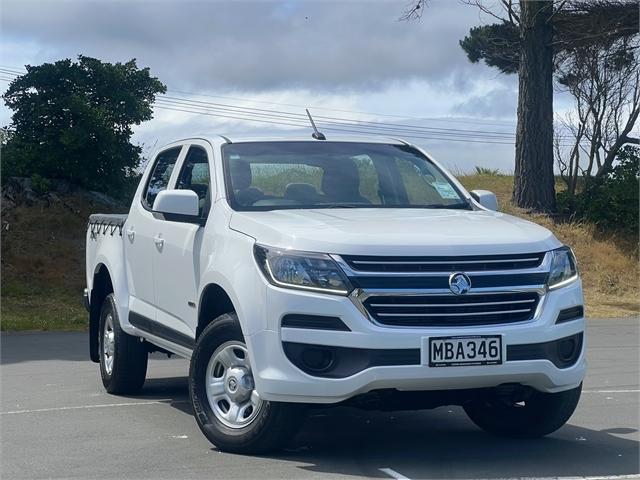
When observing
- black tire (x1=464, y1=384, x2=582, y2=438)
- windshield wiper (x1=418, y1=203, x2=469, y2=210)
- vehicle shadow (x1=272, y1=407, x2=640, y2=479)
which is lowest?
vehicle shadow (x1=272, y1=407, x2=640, y2=479)

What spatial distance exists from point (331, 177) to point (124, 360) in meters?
2.44

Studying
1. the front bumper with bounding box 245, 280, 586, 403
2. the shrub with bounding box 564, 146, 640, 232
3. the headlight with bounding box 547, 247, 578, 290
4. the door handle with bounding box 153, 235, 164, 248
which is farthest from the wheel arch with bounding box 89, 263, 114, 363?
the shrub with bounding box 564, 146, 640, 232

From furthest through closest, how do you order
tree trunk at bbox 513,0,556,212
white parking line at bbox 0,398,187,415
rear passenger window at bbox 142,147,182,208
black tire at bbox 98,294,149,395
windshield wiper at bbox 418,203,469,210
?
tree trunk at bbox 513,0,556,212 < black tire at bbox 98,294,149,395 < rear passenger window at bbox 142,147,182,208 < white parking line at bbox 0,398,187,415 < windshield wiper at bbox 418,203,469,210

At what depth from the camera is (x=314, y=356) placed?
631cm

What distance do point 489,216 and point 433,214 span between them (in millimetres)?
370

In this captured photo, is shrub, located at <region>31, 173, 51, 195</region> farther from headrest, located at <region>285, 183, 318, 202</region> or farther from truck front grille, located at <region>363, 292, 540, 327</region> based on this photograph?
truck front grille, located at <region>363, 292, 540, 327</region>

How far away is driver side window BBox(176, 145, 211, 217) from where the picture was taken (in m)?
8.05

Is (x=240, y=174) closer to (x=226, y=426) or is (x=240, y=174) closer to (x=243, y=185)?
(x=243, y=185)

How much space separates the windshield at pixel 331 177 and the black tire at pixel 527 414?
1.41 metres

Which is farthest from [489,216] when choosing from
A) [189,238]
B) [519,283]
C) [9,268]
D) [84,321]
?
[9,268]

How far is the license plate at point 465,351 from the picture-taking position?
20.5 feet

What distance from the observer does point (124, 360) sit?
9.14 meters

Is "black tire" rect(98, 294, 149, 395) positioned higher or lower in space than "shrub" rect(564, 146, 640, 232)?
lower

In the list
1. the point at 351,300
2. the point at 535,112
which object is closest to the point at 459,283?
the point at 351,300
